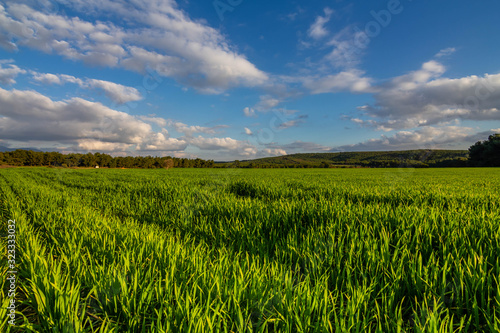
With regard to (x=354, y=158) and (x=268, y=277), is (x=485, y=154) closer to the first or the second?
(x=354, y=158)

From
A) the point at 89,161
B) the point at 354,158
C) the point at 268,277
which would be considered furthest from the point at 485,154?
the point at 89,161

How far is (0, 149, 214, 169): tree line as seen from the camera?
97438 mm

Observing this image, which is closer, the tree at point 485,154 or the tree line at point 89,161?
the tree at point 485,154

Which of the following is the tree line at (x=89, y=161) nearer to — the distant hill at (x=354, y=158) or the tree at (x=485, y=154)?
the distant hill at (x=354, y=158)

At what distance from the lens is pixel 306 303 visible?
1837 mm

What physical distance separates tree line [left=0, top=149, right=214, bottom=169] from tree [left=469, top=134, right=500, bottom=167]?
101 metres

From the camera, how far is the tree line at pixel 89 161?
320 ft

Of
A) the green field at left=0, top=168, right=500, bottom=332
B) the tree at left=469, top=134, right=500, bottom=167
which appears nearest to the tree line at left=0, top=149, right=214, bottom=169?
the green field at left=0, top=168, right=500, bottom=332

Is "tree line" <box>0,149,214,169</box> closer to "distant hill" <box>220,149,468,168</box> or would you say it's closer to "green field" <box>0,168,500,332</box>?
"distant hill" <box>220,149,468,168</box>

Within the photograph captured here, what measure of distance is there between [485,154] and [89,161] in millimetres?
157042

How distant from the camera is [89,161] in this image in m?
103

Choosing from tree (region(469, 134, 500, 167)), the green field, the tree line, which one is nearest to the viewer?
the green field

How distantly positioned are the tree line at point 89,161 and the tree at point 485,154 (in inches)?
3992

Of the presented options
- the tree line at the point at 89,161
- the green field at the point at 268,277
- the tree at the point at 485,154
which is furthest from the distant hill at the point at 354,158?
the green field at the point at 268,277
